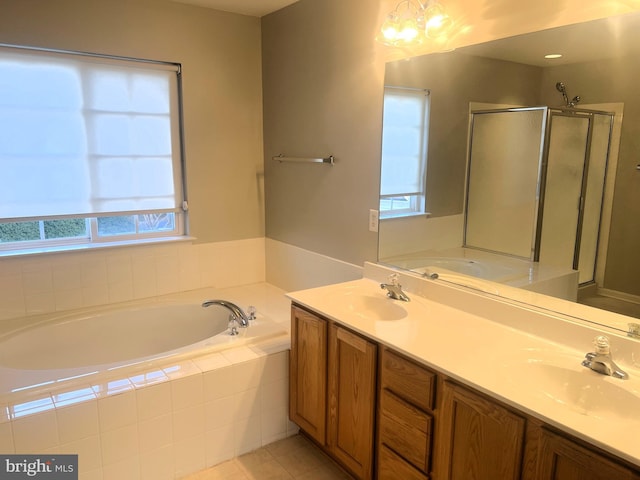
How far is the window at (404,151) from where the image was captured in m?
2.31

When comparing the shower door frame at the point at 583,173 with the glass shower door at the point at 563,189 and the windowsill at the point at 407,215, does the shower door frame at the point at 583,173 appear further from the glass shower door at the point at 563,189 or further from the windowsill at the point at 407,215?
the windowsill at the point at 407,215

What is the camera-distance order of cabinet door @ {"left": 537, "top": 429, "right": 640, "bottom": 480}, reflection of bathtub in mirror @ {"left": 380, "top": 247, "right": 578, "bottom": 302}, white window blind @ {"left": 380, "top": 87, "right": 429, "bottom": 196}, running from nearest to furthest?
cabinet door @ {"left": 537, "top": 429, "right": 640, "bottom": 480}
reflection of bathtub in mirror @ {"left": 380, "top": 247, "right": 578, "bottom": 302}
white window blind @ {"left": 380, "top": 87, "right": 429, "bottom": 196}

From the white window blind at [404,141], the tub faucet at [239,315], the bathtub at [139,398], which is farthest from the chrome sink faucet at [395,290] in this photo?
the tub faucet at [239,315]

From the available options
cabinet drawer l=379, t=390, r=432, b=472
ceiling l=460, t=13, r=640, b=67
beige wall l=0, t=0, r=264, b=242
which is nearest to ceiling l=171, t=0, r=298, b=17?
beige wall l=0, t=0, r=264, b=242

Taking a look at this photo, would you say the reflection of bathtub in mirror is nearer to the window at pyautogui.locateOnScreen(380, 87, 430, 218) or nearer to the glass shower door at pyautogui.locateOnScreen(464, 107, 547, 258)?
the glass shower door at pyautogui.locateOnScreen(464, 107, 547, 258)

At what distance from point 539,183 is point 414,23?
3.13 ft

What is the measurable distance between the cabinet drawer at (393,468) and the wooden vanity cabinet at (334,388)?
63 mm

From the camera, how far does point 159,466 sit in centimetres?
210

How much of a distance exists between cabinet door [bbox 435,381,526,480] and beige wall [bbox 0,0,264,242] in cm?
232

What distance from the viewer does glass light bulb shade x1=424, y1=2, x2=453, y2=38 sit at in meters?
2.05

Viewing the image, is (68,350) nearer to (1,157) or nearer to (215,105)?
(1,157)

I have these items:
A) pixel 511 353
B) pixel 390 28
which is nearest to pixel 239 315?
pixel 511 353

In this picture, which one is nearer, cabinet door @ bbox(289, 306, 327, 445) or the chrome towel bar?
cabinet door @ bbox(289, 306, 327, 445)

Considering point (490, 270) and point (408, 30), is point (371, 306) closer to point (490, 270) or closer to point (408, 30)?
point (490, 270)
